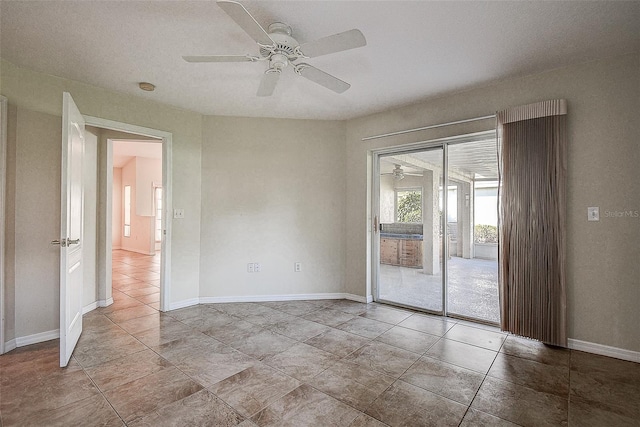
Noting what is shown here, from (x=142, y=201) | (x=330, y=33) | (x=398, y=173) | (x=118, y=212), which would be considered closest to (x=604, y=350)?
(x=398, y=173)

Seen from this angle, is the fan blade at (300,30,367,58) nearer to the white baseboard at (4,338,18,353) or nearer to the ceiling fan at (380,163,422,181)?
the ceiling fan at (380,163,422,181)

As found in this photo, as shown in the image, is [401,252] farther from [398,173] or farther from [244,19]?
[244,19]

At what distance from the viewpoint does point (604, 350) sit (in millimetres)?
2572

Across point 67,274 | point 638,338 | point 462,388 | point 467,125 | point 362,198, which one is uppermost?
point 467,125

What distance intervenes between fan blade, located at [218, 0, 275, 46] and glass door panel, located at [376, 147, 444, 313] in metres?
2.51

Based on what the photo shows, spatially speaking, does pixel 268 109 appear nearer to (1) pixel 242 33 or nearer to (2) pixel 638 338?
(1) pixel 242 33

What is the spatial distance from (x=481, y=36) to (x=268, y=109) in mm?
2519

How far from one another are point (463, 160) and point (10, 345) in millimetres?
4961

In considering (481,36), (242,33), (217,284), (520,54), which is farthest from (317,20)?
(217,284)

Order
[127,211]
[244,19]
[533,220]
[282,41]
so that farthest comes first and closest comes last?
[127,211], [533,220], [282,41], [244,19]

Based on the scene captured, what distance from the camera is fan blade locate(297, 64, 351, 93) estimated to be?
2.25m

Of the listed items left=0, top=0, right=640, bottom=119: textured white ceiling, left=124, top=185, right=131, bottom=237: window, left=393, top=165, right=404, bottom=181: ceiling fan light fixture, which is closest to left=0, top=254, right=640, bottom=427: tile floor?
left=393, top=165, right=404, bottom=181: ceiling fan light fixture

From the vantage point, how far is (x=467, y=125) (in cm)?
330

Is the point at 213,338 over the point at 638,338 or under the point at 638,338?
under
